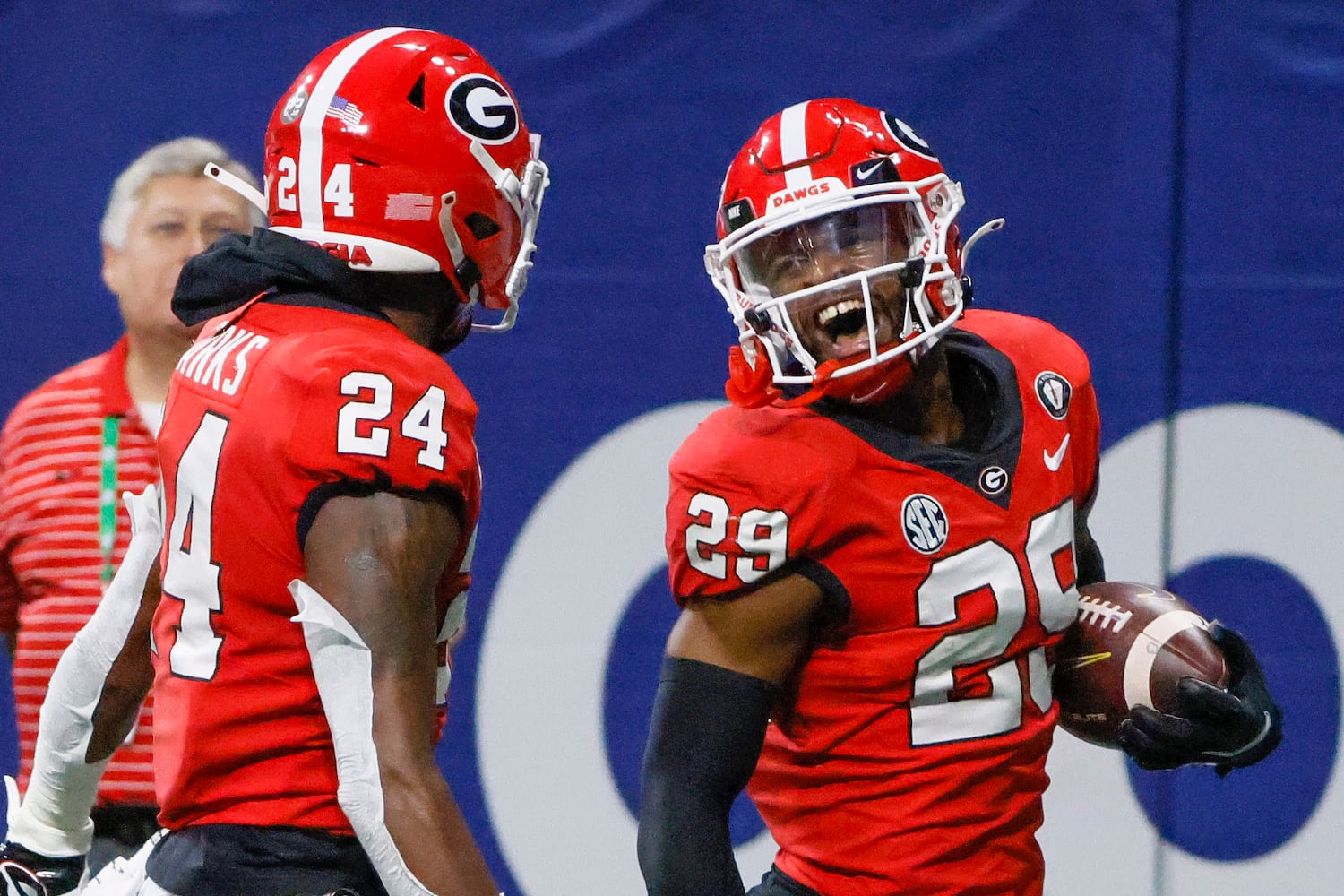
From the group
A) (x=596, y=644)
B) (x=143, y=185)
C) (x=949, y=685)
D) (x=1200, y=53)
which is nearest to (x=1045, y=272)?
(x=1200, y=53)

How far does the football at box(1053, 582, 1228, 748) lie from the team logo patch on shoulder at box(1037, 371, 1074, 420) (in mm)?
209

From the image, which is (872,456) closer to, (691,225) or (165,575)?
(165,575)

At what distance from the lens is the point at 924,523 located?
5.18 feet

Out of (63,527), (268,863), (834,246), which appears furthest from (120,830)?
(834,246)

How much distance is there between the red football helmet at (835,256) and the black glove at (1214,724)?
1.40 feet

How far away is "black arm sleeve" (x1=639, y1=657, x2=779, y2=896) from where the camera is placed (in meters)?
1.54

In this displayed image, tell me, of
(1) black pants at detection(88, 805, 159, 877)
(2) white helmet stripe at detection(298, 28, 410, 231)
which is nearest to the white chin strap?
(2) white helmet stripe at detection(298, 28, 410, 231)

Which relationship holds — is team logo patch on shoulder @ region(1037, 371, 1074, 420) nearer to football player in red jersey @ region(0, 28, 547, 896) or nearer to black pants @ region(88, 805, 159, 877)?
football player in red jersey @ region(0, 28, 547, 896)

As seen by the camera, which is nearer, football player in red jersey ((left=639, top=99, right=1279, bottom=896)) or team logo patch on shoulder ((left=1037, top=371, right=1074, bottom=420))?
football player in red jersey ((left=639, top=99, right=1279, bottom=896))

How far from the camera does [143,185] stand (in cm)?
243

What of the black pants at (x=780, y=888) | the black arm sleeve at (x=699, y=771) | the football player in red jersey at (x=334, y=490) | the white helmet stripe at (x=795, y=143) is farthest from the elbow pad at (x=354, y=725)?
the white helmet stripe at (x=795, y=143)

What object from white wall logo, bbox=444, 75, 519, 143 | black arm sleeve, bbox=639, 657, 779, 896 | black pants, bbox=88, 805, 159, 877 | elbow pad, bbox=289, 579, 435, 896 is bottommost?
black pants, bbox=88, 805, 159, 877

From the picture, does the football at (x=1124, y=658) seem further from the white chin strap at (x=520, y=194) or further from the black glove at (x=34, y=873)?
the black glove at (x=34, y=873)

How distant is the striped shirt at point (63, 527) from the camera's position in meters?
2.27
